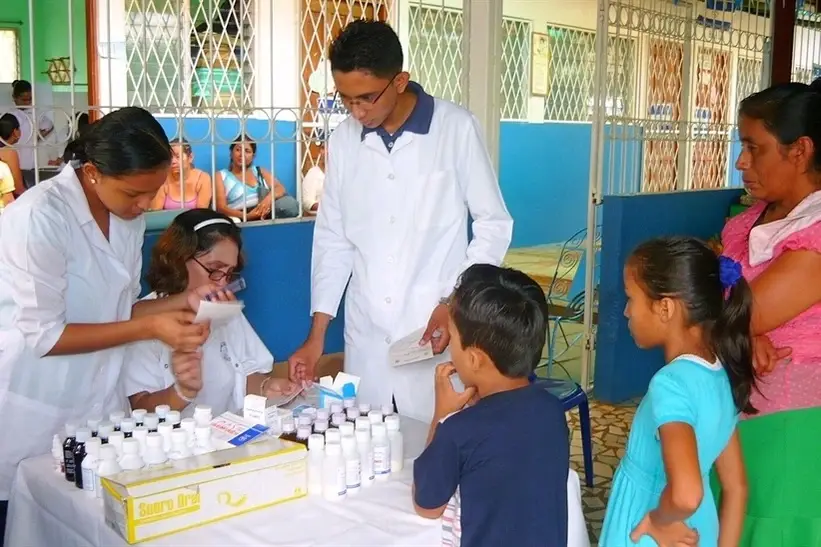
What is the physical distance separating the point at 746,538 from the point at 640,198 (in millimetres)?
2804

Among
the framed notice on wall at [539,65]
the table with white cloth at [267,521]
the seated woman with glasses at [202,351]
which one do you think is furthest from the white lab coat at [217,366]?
the framed notice on wall at [539,65]

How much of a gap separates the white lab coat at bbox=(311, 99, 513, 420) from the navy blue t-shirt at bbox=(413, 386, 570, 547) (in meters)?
0.80

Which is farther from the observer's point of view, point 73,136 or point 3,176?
point 3,176

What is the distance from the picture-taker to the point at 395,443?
5.51 ft

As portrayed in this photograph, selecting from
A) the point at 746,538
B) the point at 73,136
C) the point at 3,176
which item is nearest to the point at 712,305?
the point at 746,538

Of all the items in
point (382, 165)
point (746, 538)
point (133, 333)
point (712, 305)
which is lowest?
point (746, 538)

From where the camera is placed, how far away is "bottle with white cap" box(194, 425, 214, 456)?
156 centimetres

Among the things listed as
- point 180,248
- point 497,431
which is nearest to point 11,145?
point 180,248

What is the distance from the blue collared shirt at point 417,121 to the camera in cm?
222

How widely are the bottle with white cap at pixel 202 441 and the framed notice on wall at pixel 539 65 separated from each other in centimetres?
797

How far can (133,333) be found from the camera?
175cm

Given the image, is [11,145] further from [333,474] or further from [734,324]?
[734,324]

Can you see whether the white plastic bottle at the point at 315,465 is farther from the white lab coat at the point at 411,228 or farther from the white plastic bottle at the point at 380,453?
the white lab coat at the point at 411,228

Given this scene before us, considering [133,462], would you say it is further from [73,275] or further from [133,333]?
[73,275]
